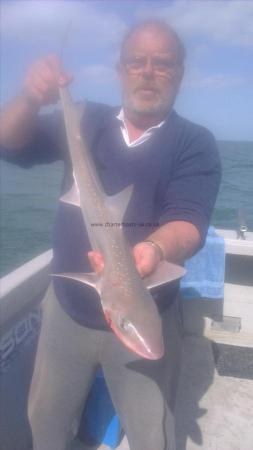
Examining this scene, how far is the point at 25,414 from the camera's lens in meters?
3.36

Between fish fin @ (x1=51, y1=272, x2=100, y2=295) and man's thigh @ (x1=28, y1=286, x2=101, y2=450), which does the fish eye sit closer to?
fish fin @ (x1=51, y1=272, x2=100, y2=295)

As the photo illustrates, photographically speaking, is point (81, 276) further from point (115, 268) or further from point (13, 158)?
point (13, 158)

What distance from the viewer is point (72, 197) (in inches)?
100

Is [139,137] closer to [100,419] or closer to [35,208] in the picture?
[100,419]

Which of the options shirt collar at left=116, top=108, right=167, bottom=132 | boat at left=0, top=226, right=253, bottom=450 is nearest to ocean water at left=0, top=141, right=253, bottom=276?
boat at left=0, top=226, right=253, bottom=450

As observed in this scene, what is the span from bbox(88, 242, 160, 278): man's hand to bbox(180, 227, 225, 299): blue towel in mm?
2426

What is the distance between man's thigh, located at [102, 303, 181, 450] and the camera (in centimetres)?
259

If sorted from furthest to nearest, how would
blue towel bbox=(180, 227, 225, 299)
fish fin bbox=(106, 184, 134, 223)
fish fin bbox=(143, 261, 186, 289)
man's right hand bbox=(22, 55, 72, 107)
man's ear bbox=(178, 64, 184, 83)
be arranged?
blue towel bbox=(180, 227, 225, 299)
man's ear bbox=(178, 64, 184, 83)
man's right hand bbox=(22, 55, 72, 107)
fish fin bbox=(106, 184, 134, 223)
fish fin bbox=(143, 261, 186, 289)

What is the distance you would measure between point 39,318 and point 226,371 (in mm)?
2109

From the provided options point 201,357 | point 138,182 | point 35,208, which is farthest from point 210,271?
point 35,208

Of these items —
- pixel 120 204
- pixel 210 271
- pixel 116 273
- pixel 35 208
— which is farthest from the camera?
pixel 35 208

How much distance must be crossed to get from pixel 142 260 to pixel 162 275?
117 millimetres

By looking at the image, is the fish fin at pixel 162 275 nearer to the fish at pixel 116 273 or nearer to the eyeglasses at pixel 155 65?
the fish at pixel 116 273

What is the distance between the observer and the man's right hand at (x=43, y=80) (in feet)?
8.21
